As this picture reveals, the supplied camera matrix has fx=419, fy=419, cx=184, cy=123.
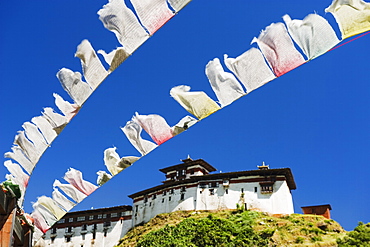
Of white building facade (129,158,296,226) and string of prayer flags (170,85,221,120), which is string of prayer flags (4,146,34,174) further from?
white building facade (129,158,296,226)

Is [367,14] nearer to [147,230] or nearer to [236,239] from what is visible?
[236,239]

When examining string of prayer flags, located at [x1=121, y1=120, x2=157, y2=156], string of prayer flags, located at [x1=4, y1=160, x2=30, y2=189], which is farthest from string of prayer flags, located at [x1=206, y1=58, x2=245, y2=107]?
string of prayer flags, located at [x1=4, y1=160, x2=30, y2=189]

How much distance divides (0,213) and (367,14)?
312 inches

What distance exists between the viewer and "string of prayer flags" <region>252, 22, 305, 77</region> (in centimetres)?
654

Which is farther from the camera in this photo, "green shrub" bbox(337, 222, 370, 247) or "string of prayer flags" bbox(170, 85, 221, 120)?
"green shrub" bbox(337, 222, 370, 247)

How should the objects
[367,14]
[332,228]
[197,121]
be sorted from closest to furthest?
[367,14]
[197,121]
[332,228]

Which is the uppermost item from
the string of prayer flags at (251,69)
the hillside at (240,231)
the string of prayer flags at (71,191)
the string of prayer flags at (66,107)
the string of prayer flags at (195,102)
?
the hillside at (240,231)

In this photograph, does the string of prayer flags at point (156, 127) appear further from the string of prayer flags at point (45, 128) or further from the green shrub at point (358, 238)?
the green shrub at point (358, 238)

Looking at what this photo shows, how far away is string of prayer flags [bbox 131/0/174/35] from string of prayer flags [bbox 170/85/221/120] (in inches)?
48.3

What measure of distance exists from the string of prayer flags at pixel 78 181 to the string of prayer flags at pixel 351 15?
21.6ft

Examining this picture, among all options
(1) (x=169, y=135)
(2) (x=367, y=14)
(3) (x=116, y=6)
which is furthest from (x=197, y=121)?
(2) (x=367, y=14)

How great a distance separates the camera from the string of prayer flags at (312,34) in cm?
620

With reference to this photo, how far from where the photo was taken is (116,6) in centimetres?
681

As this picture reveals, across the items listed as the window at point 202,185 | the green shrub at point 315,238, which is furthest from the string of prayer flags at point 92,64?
the window at point 202,185
